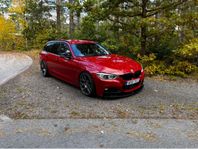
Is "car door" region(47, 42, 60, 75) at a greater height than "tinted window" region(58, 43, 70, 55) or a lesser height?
lesser

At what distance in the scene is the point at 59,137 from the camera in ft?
15.8

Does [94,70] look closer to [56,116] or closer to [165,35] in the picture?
[56,116]

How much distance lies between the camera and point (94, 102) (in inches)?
269

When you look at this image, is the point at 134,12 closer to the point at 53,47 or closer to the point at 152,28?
the point at 152,28

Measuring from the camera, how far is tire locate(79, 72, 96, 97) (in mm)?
7059

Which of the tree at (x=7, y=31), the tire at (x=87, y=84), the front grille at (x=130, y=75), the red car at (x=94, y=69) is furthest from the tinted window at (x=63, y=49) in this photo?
the tree at (x=7, y=31)

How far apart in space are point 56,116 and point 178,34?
686cm

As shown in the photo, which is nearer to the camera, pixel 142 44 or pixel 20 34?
pixel 142 44

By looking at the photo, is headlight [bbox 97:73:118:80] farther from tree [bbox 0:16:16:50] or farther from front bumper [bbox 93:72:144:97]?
tree [bbox 0:16:16:50]

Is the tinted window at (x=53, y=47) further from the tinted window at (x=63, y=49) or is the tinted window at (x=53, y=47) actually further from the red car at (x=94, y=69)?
the tinted window at (x=63, y=49)

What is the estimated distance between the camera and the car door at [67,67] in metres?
7.82

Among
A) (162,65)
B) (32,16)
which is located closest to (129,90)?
(162,65)

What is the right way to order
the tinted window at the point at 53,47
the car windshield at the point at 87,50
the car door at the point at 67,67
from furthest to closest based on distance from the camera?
the tinted window at the point at 53,47
the car windshield at the point at 87,50
the car door at the point at 67,67

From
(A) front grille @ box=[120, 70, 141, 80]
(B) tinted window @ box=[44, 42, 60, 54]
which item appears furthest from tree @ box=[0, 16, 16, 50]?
(A) front grille @ box=[120, 70, 141, 80]
